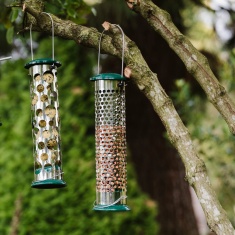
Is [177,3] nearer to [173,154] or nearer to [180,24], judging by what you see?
[180,24]

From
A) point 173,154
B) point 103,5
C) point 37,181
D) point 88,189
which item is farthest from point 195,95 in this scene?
point 37,181

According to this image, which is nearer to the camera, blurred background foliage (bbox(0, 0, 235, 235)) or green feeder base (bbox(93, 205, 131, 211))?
green feeder base (bbox(93, 205, 131, 211))

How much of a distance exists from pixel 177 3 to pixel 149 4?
362cm

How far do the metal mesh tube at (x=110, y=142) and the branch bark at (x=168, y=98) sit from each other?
248mm

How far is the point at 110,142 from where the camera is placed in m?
2.52

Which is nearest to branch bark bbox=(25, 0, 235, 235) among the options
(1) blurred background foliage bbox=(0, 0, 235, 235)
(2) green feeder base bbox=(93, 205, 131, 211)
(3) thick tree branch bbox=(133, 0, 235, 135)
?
(3) thick tree branch bbox=(133, 0, 235, 135)

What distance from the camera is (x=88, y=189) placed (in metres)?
4.77

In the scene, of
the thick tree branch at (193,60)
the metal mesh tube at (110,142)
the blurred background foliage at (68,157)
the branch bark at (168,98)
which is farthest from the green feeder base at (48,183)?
the blurred background foliage at (68,157)

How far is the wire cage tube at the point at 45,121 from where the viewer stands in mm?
2512

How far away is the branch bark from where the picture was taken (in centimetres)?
193

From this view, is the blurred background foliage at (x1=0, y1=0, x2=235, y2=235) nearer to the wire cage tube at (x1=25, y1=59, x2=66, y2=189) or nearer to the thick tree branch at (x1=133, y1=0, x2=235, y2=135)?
the wire cage tube at (x1=25, y1=59, x2=66, y2=189)

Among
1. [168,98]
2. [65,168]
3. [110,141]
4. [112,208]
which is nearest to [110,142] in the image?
[110,141]

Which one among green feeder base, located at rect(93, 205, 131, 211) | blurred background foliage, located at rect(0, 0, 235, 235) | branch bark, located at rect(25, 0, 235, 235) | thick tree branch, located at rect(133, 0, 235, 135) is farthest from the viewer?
blurred background foliage, located at rect(0, 0, 235, 235)

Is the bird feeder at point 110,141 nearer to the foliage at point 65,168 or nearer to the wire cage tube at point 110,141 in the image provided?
the wire cage tube at point 110,141
